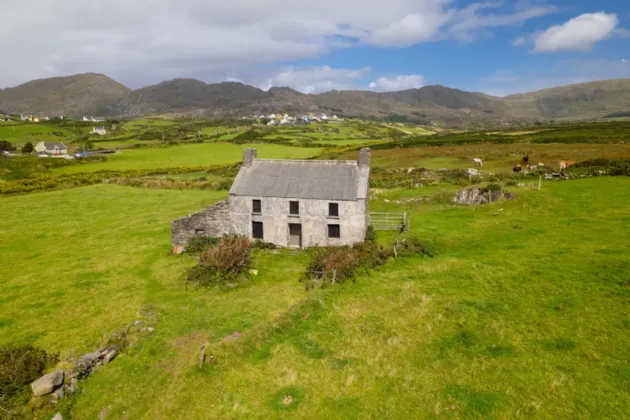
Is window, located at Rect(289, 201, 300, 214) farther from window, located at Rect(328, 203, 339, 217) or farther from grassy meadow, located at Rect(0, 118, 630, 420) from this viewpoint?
grassy meadow, located at Rect(0, 118, 630, 420)

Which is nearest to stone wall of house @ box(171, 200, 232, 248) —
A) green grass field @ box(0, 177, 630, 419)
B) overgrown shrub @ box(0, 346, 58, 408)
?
green grass field @ box(0, 177, 630, 419)

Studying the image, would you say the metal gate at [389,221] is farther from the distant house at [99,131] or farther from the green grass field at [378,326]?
the distant house at [99,131]

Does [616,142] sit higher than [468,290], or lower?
higher

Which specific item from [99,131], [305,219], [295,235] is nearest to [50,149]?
[99,131]

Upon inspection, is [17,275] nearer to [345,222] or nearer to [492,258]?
[345,222]

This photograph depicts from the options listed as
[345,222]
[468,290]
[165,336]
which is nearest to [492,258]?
[468,290]

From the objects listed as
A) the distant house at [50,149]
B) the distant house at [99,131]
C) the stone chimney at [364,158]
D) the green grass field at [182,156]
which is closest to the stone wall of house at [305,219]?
the stone chimney at [364,158]

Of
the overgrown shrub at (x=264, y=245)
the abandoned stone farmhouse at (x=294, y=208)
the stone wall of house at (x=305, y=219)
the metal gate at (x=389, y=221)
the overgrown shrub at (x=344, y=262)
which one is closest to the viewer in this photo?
the overgrown shrub at (x=344, y=262)
